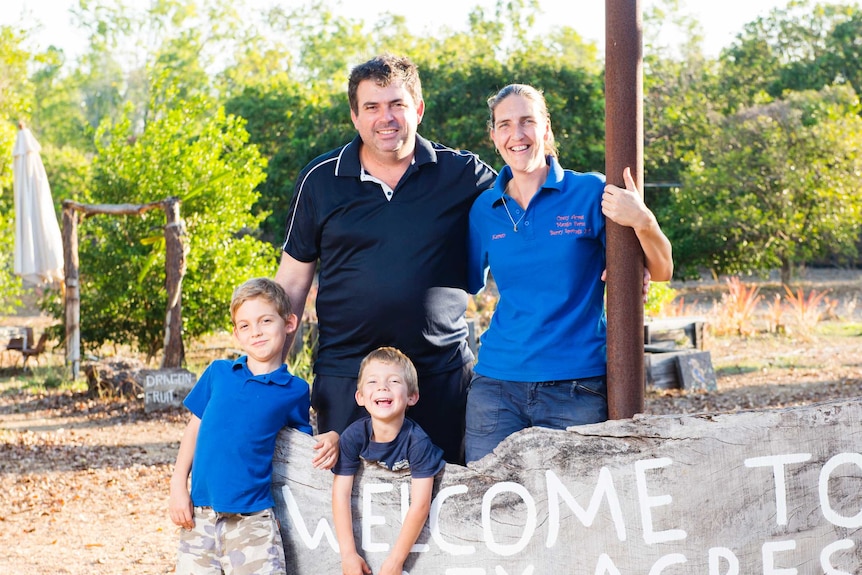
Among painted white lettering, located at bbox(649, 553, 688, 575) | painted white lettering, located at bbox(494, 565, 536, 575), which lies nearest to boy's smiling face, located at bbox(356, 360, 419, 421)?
painted white lettering, located at bbox(494, 565, 536, 575)

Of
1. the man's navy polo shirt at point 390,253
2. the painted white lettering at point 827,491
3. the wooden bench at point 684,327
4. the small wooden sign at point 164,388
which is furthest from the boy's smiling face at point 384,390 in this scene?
the wooden bench at point 684,327

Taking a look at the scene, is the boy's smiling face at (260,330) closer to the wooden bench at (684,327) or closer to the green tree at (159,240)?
the wooden bench at (684,327)

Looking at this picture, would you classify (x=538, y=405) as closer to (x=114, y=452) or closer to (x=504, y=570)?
(x=504, y=570)

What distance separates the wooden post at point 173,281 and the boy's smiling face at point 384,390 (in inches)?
304

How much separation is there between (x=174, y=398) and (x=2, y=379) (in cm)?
383

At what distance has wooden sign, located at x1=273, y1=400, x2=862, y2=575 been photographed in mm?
2957

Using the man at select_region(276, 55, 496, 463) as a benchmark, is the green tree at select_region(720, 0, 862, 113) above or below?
above

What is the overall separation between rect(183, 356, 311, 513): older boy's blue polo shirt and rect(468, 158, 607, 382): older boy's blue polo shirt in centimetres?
67

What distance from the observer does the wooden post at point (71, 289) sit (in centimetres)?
1128

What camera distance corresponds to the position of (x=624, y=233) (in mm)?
3098

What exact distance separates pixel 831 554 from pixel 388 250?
1702 mm

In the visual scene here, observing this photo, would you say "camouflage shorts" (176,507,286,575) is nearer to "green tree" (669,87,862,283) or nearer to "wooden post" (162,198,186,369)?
"wooden post" (162,198,186,369)

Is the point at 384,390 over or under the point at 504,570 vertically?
over

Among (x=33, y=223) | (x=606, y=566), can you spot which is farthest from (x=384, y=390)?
(x=33, y=223)
